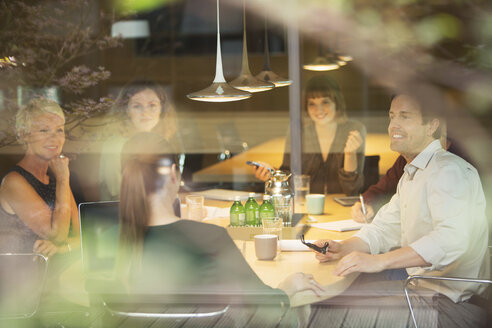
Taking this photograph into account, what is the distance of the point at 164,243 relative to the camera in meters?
2.95

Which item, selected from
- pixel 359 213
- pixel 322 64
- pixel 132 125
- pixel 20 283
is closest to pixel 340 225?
pixel 359 213

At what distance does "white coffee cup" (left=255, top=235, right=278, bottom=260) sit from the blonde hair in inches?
51.5

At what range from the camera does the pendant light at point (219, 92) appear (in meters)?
2.88

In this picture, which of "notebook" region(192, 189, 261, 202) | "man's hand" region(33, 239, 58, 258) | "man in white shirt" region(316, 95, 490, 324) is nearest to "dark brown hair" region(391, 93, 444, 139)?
"man in white shirt" region(316, 95, 490, 324)

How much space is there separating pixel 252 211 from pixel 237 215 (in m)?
0.08

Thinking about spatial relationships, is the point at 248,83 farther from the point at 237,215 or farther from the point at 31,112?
the point at 31,112

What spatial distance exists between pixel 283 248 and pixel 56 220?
1.25m

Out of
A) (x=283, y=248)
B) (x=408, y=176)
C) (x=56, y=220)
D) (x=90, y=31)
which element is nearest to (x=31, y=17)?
(x=90, y=31)

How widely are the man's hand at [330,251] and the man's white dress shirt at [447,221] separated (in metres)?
0.32

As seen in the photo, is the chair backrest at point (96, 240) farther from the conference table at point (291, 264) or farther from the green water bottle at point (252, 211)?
the green water bottle at point (252, 211)

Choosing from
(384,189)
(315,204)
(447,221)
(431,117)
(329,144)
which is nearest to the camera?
(447,221)

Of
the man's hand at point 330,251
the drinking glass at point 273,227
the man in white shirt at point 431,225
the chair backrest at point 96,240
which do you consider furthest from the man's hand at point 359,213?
the chair backrest at point 96,240

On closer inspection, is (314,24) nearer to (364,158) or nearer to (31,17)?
(364,158)

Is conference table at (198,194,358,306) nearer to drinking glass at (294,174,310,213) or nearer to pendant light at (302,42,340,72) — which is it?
drinking glass at (294,174,310,213)
